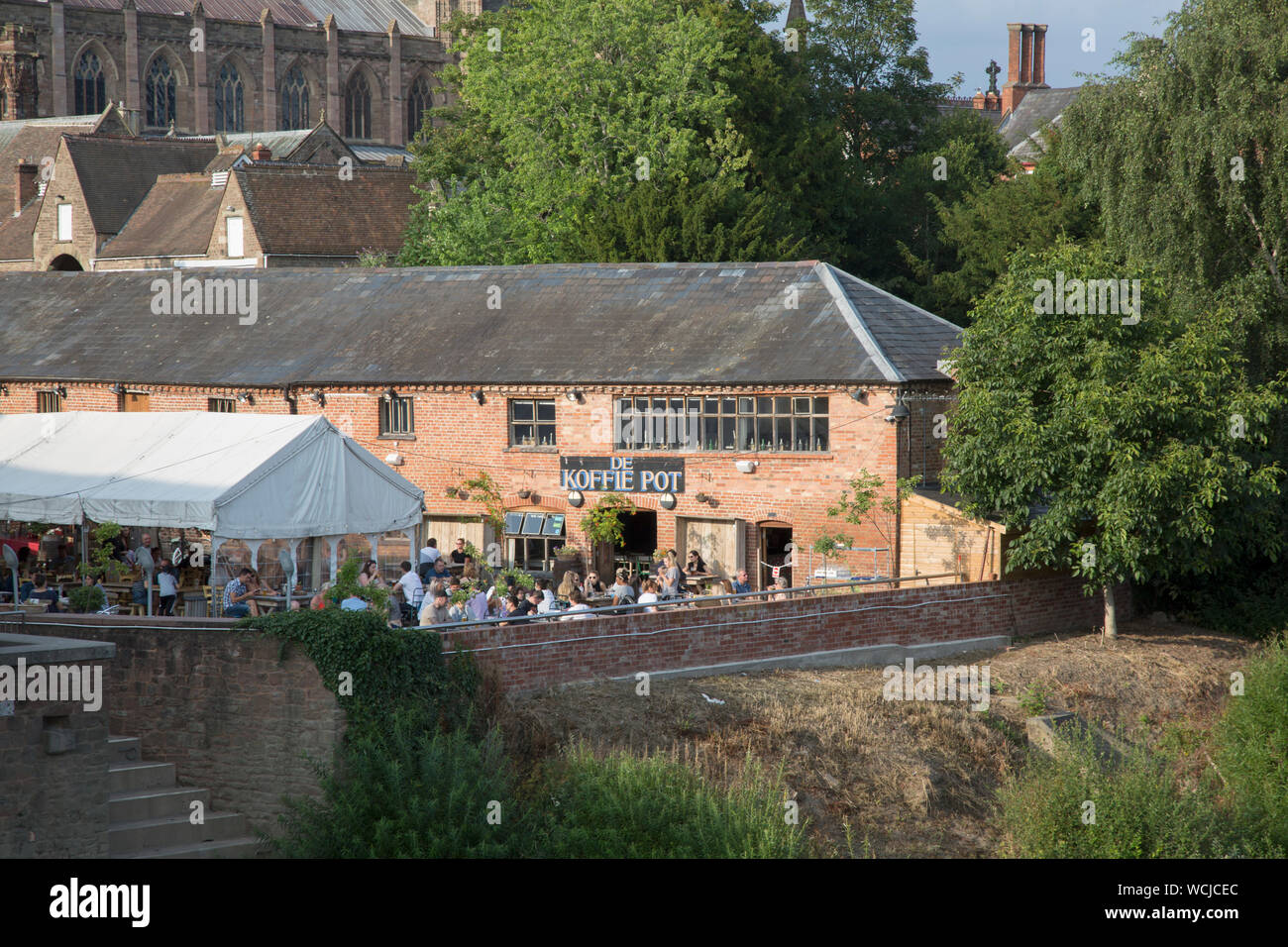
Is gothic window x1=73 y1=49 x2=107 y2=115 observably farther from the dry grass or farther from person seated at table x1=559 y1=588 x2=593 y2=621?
the dry grass

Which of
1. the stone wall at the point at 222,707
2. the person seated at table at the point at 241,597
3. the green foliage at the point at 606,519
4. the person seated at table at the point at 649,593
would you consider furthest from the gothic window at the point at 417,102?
the stone wall at the point at 222,707

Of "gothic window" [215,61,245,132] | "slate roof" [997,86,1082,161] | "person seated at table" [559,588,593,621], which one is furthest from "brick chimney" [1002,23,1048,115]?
"person seated at table" [559,588,593,621]

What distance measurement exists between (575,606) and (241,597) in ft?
13.7

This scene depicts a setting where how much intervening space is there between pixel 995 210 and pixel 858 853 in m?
25.1

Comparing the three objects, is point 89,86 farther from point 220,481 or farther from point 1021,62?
point 220,481

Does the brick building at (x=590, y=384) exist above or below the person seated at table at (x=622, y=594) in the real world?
above

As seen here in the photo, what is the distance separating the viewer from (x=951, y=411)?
24.5 m

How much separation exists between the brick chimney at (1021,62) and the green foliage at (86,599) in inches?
2729

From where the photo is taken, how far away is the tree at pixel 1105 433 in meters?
22.1

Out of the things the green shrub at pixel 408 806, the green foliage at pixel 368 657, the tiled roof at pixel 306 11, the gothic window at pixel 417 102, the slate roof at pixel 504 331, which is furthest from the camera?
the gothic window at pixel 417 102

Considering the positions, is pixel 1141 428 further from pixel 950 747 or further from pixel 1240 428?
pixel 950 747

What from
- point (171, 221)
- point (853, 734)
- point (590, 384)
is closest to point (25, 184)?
point (171, 221)

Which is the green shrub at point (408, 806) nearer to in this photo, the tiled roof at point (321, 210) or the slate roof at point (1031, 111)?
the tiled roof at point (321, 210)
